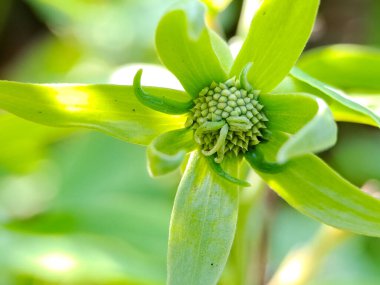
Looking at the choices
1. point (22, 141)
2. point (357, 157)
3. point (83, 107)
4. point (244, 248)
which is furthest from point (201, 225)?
point (357, 157)

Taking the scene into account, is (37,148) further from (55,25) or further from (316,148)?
(316,148)

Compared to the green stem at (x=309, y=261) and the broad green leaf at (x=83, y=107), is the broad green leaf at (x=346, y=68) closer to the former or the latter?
the green stem at (x=309, y=261)

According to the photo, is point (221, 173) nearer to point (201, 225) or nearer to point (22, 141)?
point (201, 225)

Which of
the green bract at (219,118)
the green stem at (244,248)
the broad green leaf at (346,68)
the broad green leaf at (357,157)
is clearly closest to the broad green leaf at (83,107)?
the green bract at (219,118)

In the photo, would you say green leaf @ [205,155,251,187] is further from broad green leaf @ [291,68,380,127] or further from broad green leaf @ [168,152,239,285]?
broad green leaf @ [291,68,380,127]

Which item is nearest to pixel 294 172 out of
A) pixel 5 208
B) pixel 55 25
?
pixel 5 208

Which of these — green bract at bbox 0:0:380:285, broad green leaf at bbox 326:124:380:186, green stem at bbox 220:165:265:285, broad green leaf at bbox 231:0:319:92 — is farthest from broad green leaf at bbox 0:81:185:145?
broad green leaf at bbox 326:124:380:186
